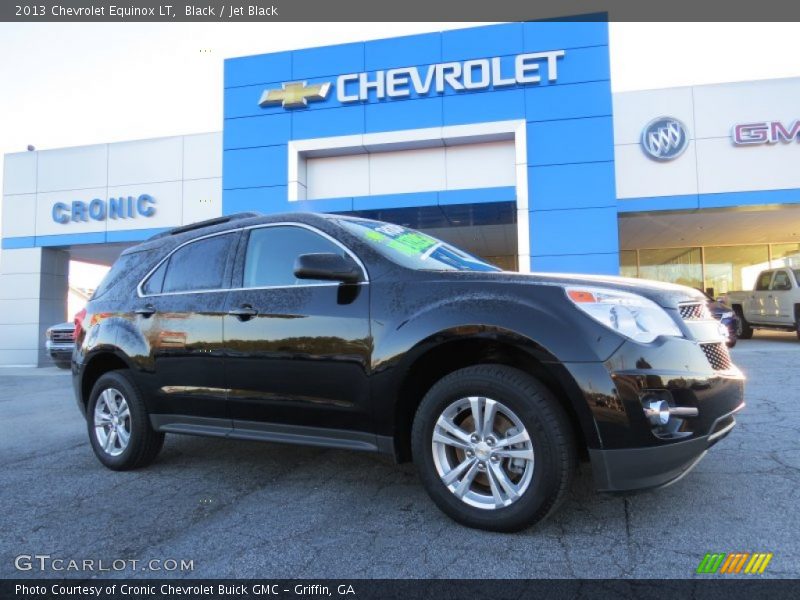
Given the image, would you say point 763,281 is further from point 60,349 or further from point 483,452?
point 60,349

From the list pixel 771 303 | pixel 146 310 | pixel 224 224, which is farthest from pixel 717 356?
pixel 771 303

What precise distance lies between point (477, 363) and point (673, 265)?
21.7 meters

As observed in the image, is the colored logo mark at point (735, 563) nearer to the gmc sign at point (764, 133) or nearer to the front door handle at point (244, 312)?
the front door handle at point (244, 312)

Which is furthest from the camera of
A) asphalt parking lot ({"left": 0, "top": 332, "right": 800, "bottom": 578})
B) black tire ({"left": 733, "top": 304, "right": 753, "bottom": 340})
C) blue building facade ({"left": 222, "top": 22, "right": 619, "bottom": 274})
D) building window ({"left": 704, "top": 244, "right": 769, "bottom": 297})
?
building window ({"left": 704, "top": 244, "right": 769, "bottom": 297})

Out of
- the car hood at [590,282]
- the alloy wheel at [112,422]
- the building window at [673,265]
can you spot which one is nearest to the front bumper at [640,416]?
the car hood at [590,282]

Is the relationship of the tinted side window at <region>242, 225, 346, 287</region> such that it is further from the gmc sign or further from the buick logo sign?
the gmc sign

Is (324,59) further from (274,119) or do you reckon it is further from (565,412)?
(565,412)

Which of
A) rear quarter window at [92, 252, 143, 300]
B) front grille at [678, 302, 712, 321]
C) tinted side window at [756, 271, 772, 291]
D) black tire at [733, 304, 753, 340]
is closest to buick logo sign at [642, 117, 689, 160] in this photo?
tinted side window at [756, 271, 772, 291]

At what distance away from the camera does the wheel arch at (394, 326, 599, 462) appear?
2559 millimetres

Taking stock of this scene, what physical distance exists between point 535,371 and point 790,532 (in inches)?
54.9

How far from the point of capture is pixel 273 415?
3312mm

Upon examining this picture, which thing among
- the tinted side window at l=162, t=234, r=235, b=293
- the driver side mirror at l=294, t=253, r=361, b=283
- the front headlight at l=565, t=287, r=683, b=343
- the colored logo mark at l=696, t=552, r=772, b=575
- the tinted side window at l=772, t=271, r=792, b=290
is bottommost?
the colored logo mark at l=696, t=552, r=772, b=575

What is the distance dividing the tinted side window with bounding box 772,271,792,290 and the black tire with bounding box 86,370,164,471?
15045mm

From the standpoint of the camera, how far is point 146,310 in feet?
13.1
